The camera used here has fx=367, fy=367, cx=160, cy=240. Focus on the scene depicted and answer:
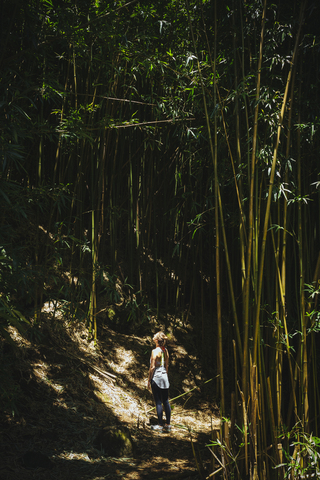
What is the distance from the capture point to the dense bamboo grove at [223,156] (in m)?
1.87

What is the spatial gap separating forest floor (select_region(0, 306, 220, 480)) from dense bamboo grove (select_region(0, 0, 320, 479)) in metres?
0.42

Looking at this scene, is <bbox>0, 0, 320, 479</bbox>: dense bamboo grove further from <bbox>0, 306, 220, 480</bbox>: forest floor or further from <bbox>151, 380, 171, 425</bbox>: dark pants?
<bbox>151, 380, 171, 425</bbox>: dark pants

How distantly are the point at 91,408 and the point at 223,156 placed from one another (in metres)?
2.32

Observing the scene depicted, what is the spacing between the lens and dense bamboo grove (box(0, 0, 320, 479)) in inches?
73.7

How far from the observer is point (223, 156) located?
262 cm

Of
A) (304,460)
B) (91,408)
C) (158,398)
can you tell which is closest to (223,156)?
(304,460)

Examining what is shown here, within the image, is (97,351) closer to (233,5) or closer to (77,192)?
(77,192)

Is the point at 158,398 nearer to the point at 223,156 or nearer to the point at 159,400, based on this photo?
the point at 159,400

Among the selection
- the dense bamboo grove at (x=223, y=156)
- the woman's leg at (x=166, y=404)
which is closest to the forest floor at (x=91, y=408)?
the woman's leg at (x=166, y=404)

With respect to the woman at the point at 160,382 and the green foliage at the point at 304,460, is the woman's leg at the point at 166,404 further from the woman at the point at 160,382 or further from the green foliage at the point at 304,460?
the green foliage at the point at 304,460

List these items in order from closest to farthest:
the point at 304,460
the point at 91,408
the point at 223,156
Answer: the point at 304,460, the point at 223,156, the point at 91,408

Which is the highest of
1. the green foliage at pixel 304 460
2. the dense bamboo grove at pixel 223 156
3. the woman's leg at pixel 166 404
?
the dense bamboo grove at pixel 223 156

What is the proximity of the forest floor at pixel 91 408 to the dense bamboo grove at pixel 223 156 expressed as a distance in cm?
42

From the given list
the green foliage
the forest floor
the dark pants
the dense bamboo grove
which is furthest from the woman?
the green foliage
